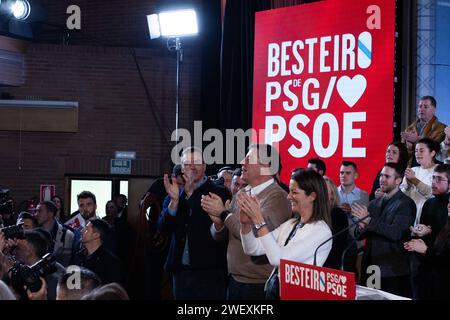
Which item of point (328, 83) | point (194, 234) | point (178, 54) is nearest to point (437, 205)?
point (194, 234)

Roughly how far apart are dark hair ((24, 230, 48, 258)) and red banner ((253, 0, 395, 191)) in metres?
3.72

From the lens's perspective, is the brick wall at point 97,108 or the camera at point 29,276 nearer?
the camera at point 29,276

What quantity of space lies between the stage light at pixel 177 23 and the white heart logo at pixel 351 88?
4.05m

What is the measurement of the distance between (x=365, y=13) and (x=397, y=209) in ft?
11.0

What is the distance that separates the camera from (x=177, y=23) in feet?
40.5

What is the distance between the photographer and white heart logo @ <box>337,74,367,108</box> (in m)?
8.43

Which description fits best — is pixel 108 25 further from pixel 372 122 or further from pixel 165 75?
pixel 372 122

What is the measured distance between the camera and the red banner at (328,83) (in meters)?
8.28

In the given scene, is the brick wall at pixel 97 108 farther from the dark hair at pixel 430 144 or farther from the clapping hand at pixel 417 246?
the clapping hand at pixel 417 246

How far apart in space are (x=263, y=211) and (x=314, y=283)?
57.2 inches

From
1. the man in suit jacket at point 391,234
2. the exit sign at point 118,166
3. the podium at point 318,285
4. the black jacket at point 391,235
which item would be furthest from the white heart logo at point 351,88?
the exit sign at point 118,166

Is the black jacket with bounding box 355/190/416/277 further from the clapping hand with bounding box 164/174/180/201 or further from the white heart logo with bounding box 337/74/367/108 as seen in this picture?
the white heart logo with bounding box 337/74/367/108

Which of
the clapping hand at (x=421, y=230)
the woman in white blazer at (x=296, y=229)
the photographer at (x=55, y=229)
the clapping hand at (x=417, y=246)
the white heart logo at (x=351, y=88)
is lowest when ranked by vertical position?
the photographer at (x=55, y=229)
